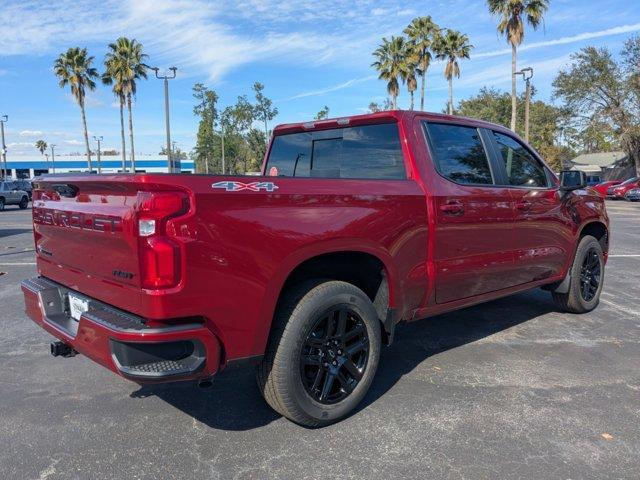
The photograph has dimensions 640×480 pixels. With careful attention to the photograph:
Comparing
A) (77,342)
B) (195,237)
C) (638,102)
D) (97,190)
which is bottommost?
(77,342)

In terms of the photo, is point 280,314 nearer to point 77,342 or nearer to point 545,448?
point 77,342

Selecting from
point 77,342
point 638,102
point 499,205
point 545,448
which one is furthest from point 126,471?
point 638,102

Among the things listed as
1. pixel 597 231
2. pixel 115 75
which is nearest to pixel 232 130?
pixel 115 75

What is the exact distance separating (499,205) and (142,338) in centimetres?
301

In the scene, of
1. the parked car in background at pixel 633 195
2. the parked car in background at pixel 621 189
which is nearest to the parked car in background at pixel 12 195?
the parked car in background at pixel 633 195

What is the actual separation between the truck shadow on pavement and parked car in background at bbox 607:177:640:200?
98.2 feet

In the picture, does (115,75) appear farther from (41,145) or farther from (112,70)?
(41,145)

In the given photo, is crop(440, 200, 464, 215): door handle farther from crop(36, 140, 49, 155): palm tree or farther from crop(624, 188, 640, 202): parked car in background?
crop(36, 140, 49, 155): palm tree

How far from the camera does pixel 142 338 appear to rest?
8.05 feet

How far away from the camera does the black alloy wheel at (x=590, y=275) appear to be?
5.66m

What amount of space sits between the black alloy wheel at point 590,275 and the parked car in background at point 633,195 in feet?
93.9

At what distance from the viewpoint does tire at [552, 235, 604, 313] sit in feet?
18.0

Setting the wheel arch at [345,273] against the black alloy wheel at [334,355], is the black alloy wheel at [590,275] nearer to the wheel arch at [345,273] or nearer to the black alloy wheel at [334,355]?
the wheel arch at [345,273]

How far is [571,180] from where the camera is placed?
4.99 m
